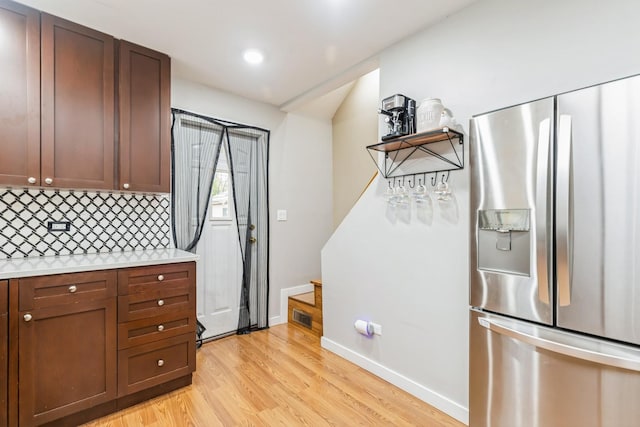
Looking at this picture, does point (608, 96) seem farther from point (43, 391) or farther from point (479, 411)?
point (43, 391)

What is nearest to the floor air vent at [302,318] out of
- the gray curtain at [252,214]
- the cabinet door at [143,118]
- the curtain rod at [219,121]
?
the gray curtain at [252,214]

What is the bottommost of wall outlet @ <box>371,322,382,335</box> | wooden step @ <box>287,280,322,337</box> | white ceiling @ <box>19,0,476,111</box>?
wooden step @ <box>287,280,322,337</box>

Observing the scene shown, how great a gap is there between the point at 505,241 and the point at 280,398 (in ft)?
5.64

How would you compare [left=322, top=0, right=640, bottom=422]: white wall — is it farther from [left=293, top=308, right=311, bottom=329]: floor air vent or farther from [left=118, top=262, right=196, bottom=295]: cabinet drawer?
[left=118, top=262, right=196, bottom=295]: cabinet drawer

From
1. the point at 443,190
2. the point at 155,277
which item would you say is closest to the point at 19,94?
the point at 155,277

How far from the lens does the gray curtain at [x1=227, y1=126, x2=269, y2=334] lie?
10.5 ft

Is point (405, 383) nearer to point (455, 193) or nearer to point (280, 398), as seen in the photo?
point (280, 398)

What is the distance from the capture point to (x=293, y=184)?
365 centimetres

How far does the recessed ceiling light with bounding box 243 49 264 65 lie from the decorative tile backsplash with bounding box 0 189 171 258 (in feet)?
4.57

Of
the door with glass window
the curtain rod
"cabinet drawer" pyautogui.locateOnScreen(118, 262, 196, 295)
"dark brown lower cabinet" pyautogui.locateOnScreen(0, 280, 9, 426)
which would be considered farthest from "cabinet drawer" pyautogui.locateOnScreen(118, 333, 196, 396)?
the curtain rod

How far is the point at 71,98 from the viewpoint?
2018mm

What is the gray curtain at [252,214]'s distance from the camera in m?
3.19

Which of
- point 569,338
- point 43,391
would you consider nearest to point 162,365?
point 43,391

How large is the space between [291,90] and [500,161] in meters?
2.24
